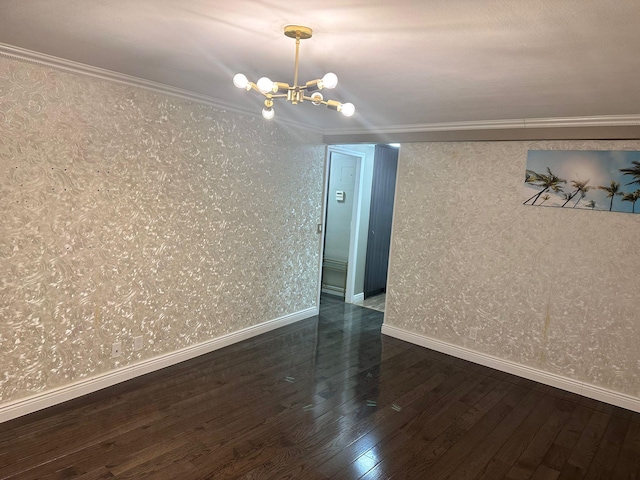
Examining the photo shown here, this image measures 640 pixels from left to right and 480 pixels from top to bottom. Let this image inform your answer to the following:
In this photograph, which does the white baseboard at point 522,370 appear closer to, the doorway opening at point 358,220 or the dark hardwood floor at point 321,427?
the dark hardwood floor at point 321,427

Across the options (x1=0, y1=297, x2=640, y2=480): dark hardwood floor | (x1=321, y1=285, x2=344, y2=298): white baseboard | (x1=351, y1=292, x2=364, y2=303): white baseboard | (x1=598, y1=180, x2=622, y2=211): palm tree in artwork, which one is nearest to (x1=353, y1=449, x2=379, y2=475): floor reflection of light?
(x1=0, y1=297, x2=640, y2=480): dark hardwood floor

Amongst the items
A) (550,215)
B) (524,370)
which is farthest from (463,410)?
(550,215)

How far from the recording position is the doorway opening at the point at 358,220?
6109 millimetres

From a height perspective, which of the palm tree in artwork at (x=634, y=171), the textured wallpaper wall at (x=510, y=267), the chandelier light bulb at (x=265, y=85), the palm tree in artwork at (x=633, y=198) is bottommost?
the textured wallpaper wall at (x=510, y=267)

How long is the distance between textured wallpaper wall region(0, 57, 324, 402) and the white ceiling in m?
0.36

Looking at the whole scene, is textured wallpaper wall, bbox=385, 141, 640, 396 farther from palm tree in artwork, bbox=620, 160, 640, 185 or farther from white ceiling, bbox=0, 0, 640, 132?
white ceiling, bbox=0, 0, 640, 132

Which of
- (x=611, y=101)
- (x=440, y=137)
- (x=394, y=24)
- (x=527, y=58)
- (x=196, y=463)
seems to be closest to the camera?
(x=394, y=24)

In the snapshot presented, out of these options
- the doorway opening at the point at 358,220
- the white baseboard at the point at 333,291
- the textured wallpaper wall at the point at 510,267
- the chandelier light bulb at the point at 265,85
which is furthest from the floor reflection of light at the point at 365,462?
the white baseboard at the point at 333,291

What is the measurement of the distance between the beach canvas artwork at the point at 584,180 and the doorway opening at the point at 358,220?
2.53 meters

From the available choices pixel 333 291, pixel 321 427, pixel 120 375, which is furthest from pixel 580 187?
pixel 120 375

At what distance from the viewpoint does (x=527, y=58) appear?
2.12 metres

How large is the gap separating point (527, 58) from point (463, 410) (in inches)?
100

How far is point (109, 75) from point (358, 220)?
3.78m

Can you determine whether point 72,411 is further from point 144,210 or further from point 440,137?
point 440,137
